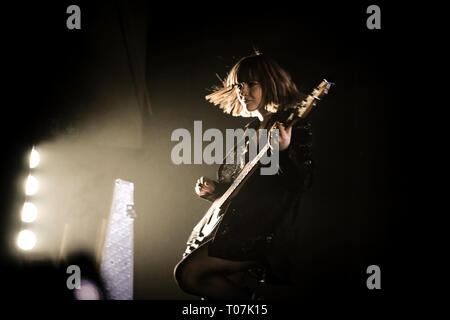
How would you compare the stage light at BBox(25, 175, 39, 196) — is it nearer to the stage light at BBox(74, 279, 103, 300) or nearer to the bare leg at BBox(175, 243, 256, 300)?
the stage light at BBox(74, 279, 103, 300)

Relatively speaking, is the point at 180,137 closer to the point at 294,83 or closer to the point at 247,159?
the point at 247,159

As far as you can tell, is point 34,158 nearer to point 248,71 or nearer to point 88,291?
point 88,291

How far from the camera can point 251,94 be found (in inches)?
91.2

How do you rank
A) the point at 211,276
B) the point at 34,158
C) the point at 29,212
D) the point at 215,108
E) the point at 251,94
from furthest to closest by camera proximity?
the point at 215,108
the point at 251,94
the point at 34,158
the point at 29,212
the point at 211,276

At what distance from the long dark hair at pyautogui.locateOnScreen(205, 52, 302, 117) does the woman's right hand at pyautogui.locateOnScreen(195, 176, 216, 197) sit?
50cm

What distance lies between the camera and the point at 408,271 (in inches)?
86.0

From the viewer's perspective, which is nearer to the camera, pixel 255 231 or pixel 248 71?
pixel 255 231

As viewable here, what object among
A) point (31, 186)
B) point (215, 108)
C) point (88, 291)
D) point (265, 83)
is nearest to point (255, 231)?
point (265, 83)

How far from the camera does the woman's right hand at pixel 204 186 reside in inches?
93.2

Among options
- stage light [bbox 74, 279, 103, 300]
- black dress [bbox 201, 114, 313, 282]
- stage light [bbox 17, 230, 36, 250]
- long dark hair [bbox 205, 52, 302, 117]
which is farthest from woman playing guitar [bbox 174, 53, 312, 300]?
stage light [bbox 17, 230, 36, 250]

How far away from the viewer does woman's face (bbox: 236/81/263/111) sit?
231 cm

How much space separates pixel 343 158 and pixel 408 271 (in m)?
0.75

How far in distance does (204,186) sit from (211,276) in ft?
1.98

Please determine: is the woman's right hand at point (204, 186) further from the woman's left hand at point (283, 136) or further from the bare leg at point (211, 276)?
the woman's left hand at point (283, 136)
